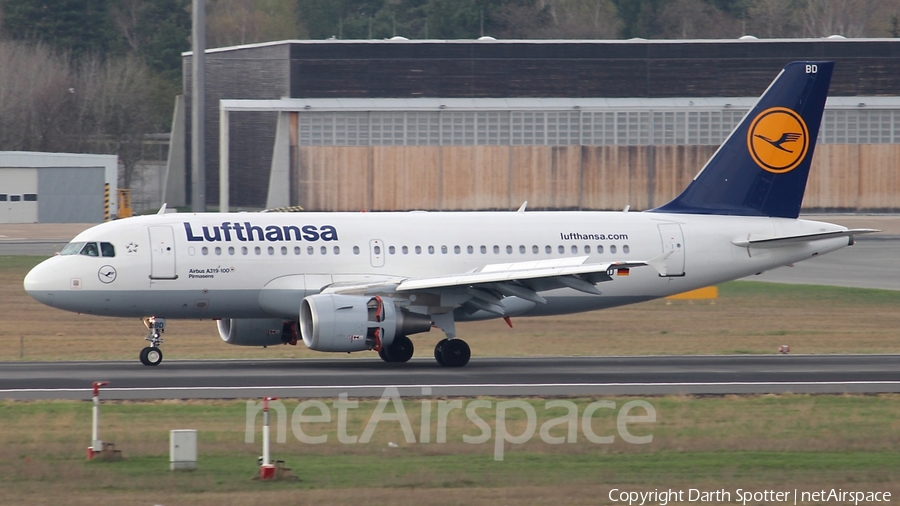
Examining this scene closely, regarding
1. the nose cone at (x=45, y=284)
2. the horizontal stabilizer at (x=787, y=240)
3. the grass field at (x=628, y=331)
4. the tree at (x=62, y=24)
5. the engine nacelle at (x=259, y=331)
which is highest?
the tree at (x=62, y=24)

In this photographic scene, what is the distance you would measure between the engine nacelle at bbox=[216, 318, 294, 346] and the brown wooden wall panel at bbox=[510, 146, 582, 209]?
39818 mm

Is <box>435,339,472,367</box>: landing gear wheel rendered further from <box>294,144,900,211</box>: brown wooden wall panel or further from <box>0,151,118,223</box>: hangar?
<box>0,151,118,223</box>: hangar

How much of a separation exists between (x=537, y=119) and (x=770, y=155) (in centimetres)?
3736

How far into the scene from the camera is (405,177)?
224ft

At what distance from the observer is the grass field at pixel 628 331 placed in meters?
32.1

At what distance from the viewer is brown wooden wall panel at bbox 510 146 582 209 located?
2714 inches

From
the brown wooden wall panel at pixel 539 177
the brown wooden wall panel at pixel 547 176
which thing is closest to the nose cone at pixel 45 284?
the brown wooden wall panel at pixel 539 177

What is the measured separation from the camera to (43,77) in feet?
331

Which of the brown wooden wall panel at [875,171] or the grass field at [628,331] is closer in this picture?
the grass field at [628,331]

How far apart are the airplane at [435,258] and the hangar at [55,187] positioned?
162ft

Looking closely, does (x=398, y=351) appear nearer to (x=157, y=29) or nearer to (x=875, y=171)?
(x=875, y=171)

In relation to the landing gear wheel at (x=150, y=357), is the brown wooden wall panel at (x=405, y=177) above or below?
above

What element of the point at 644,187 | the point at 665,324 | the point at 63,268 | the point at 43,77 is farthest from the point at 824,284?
the point at 43,77

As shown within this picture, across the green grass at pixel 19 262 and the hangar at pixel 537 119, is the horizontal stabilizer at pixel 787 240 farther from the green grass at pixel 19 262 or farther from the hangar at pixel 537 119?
the hangar at pixel 537 119
